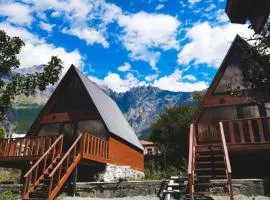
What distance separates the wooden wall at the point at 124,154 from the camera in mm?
18972

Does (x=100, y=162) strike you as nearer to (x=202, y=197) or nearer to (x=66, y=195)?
(x=66, y=195)

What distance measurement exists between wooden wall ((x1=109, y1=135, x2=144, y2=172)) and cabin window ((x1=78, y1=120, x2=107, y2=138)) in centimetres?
70

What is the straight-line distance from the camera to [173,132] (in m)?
36.4

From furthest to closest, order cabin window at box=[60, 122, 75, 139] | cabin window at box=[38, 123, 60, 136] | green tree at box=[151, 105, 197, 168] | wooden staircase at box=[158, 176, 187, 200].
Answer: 1. green tree at box=[151, 105, 197, 168]
2. cabin window at box=[38, 123, 60, 136]
3. cabin window at box=[60, 122, 75, 139]
4. wooden staircase at box=[158, 176, 187, 200]

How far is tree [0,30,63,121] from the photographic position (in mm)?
14102

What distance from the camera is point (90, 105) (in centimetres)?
1948

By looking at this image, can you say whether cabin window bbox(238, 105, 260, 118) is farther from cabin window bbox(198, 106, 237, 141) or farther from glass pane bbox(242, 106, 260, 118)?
cabin window bbox(198, 106, 237, 141)

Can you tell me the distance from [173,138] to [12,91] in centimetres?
2414

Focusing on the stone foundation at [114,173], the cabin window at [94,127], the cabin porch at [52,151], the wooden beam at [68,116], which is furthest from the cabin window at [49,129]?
the stone foundation at [114,173]

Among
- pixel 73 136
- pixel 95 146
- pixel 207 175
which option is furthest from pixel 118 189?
pixel 73 136

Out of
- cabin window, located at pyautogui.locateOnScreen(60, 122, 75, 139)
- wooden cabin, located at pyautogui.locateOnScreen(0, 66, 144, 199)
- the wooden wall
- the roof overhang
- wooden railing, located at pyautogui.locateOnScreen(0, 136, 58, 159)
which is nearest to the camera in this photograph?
the roof overhang

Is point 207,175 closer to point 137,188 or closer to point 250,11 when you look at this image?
point 137,188

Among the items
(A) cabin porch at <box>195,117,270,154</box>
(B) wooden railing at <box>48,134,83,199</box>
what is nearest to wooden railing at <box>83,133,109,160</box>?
(B) wooden railing at <box>48,134,83,199</box>

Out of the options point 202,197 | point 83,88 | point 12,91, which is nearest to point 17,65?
point 12,91
